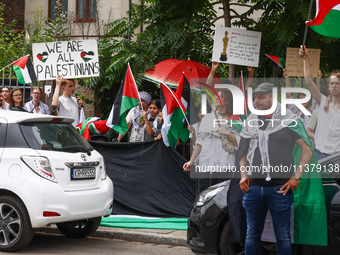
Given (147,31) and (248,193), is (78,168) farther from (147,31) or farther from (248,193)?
(147,31)

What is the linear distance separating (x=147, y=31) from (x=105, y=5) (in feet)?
34.5

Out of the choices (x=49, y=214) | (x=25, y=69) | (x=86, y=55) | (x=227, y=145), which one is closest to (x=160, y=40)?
(x=86, y=55)

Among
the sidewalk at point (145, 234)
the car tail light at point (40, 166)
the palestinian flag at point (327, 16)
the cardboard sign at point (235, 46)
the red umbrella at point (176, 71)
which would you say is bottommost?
the sidewalk at point (145, 234)

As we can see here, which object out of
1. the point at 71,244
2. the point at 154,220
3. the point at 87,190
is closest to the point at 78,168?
the point at 87,190

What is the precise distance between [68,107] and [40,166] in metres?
3.51

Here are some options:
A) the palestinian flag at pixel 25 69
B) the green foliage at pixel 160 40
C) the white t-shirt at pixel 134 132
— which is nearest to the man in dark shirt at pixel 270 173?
the white t-shirt at pixel 134 132

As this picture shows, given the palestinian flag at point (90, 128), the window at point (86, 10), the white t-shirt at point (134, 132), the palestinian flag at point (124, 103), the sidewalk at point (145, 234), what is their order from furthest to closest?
1. the window at point (86, 10)
2. the palestinian flag at point (90, 128)
3. the white t-shirt at point (134, 132)
4. the palestinian flag at point (124, 103)
5. the sidewalk at point (145, 234)

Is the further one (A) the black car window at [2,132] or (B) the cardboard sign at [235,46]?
(B) the cardboard sign at [235,46]

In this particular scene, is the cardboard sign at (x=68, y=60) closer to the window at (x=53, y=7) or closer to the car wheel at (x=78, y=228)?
the car wheel at (x=78, y=228)

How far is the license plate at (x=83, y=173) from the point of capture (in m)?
8.27

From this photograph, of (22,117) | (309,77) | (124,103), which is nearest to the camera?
(309,77)

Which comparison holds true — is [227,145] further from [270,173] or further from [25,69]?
[25,69]

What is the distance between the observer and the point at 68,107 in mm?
11367

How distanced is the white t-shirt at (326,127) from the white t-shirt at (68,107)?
5.44 meters
